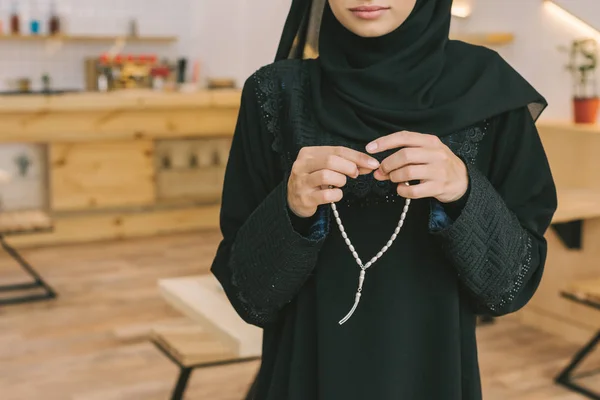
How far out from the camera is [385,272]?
1094mm

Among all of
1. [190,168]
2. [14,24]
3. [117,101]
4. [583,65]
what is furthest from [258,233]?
[14,24]

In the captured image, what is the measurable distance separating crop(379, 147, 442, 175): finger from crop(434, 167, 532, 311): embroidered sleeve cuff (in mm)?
93

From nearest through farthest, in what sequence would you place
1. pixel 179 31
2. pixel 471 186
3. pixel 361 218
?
pixel 471 186 < pixel 361 218 < pixel 179 31

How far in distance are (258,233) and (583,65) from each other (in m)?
3.26

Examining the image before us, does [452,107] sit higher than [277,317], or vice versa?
[452,107]

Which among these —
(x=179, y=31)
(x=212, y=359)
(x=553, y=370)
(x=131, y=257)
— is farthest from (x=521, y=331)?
(x=179, y=31)

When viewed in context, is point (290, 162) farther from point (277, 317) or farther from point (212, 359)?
point (212, 359)

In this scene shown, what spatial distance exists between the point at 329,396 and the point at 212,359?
1598 millimetres

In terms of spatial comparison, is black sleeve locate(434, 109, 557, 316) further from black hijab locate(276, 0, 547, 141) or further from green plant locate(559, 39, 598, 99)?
green plant locate(559, 39, 598, 99)

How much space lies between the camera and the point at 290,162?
1.14 m

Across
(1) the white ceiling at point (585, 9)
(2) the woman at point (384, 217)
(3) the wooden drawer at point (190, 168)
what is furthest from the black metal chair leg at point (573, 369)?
(3) the wooden drawer at point (190, 168)

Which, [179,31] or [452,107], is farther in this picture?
[179,31]

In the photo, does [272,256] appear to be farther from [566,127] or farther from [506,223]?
[566,127]

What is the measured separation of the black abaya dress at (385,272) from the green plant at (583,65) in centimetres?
302
